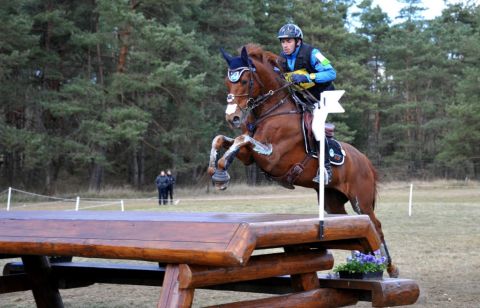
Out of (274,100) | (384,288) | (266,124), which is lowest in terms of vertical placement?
(384,288)

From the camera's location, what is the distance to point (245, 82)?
278 inches

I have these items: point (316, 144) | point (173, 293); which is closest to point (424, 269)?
point (316, 144)

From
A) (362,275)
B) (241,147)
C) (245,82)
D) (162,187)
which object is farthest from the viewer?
(162,187)

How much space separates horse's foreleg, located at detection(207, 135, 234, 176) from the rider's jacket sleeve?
4.43 ft

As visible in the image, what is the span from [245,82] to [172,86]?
29.0 metres

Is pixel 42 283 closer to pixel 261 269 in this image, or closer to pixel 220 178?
pixel 220 178

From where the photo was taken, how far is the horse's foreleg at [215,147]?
656 cm

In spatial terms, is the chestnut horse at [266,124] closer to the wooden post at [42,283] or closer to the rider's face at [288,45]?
the rider's face at [288,45]

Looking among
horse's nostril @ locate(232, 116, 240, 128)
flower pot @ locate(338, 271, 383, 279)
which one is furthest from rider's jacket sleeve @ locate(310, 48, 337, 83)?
flower pot @ locate(338, 271, 383, 279)

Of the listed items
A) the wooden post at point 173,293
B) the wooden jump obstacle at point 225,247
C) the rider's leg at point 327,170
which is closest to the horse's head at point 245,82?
the rider's leg at point 327,170

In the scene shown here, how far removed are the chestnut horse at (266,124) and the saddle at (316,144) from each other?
57mm

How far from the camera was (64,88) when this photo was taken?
3494 centimetres

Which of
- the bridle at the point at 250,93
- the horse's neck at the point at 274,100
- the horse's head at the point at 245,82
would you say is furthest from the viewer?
the horse's neck at the point at 274,100

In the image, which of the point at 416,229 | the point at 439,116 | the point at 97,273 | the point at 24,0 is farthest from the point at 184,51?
the point at 97,273
